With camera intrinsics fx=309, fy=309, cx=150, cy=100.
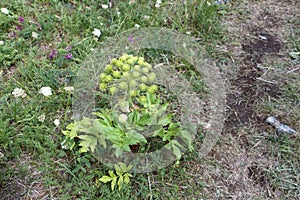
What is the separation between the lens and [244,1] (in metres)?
3.41

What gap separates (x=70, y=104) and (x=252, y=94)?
4.72 ft

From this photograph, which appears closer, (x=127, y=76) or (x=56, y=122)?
(x=127, y=76)

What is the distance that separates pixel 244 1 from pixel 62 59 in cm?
215

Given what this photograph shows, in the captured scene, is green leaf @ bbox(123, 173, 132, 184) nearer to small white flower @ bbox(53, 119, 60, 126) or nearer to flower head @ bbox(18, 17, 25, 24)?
small white flower @ bbox(53, 119, 60, 126)

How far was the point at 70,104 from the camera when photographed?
2.17 m

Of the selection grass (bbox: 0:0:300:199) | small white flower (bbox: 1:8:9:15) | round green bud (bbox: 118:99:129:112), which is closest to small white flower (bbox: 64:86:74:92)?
grass (bbox: 0:0:300:199)

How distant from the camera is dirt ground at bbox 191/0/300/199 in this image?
6.57 ft

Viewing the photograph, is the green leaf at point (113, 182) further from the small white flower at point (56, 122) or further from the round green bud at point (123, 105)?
the small white flower at point (56, 122)

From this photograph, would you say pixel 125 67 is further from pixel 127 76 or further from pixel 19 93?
pixel 19 93

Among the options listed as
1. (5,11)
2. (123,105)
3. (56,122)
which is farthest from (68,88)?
(5,11)

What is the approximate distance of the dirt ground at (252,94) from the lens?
2002mm

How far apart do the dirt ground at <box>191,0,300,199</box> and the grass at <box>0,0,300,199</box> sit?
0.08 ft

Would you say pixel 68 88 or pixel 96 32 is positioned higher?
pixel 96 32

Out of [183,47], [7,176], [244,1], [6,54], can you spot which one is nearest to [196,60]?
[183,47]
